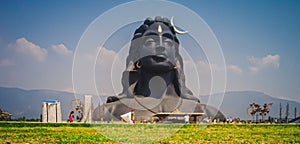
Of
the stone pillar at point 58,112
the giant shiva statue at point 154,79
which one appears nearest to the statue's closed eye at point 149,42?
the giant shiva statue at point 154,79

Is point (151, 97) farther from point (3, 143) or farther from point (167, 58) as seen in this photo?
point (3, 143)

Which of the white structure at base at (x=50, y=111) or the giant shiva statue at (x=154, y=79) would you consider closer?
the white structure at base at (x=50, y=111)

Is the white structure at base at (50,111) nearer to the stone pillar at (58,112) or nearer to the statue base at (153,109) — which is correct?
the stone pillar at (58,112)

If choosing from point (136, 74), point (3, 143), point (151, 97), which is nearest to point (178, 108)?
point (151, 97)

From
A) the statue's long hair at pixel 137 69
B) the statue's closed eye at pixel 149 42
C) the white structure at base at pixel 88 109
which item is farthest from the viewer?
the statue's long hair at pixel 137 69

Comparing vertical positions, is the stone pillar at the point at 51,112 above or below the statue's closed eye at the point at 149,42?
below

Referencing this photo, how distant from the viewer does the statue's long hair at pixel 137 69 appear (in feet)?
130

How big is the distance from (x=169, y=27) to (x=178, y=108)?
842 cm

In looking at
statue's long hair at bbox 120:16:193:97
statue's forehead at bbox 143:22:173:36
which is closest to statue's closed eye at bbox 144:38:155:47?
statue's forehead at bbox 143:22:173:36

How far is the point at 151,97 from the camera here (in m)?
39.1

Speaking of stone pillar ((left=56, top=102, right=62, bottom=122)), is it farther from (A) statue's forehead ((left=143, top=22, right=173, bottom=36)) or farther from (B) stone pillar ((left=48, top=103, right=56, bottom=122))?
(A) statue's forehead ((left=143, top=22, right=173, bottom=36))

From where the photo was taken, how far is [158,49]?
37.1 meters

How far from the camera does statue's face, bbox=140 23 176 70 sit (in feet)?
122

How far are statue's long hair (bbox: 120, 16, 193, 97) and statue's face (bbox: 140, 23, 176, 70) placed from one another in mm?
1052
